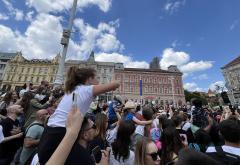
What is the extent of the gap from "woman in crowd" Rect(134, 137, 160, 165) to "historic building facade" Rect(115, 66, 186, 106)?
65.6m

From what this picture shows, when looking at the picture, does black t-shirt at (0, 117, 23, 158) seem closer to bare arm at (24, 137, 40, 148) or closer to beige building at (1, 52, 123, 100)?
bare arm at (24, 137, 40, 148)

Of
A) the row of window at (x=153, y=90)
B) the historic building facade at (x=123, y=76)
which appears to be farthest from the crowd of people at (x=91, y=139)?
the row of window at (x=153, y=90)

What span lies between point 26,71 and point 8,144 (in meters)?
67.3

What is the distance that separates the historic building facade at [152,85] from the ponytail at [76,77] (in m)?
65.9

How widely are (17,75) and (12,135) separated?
68.0 metres

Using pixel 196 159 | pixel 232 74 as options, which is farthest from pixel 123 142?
pixel 232 74

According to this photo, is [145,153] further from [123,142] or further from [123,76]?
[123,76]

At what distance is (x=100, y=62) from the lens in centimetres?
6906

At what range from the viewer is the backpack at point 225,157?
2205 millimetres

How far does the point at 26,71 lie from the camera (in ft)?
207

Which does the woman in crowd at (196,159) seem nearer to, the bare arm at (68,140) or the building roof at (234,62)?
the bare arm at (68,140)

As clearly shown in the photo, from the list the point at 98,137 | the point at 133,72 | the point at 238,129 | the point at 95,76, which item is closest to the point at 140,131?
the point at 98,137

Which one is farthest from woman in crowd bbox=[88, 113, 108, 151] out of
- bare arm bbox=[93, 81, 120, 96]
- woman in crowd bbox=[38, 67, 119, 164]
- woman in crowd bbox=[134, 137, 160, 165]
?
bare arm bbox=[93, 81, 120, 96]

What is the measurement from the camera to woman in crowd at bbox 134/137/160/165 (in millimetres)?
2482
